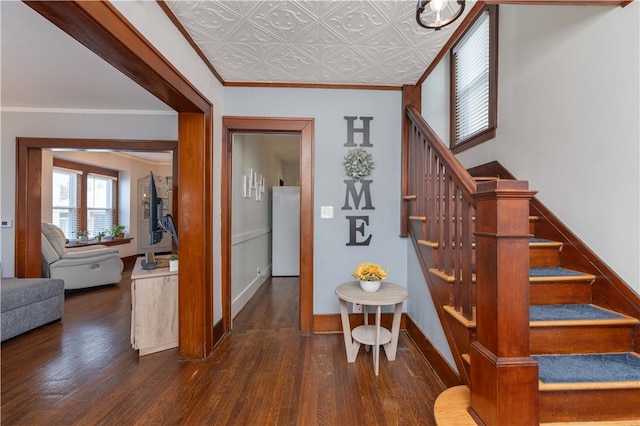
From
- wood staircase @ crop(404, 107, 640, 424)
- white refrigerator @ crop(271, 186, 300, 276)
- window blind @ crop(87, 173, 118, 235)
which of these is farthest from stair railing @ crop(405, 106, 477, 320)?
window blind @ crop(87, 173, 118, 235)

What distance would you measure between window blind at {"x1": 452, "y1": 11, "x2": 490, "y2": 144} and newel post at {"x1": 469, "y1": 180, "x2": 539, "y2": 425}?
227 centimetres

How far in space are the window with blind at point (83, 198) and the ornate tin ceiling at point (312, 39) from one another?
480 cm

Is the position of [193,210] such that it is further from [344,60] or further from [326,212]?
[344,60]

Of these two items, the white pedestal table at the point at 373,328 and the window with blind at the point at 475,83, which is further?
the window with blind at the point at 475,83

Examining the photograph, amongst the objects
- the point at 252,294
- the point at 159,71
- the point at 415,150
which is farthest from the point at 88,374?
the point at 415,150

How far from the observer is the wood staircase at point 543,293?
1159 mm

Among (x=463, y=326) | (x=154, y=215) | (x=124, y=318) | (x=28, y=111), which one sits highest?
(x=28, y=111)

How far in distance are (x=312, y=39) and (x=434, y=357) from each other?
257 centimetres

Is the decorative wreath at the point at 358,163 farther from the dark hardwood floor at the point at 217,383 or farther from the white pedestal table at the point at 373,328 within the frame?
the dark hardwood floor at the point at 217,383

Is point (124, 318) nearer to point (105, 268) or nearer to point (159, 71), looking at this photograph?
point (105, 268)

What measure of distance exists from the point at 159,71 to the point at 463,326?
2.34 metres

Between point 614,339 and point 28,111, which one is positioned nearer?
point 614,339

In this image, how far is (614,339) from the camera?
1436mm

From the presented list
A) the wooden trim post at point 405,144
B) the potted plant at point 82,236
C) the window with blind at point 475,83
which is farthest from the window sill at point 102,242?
the window with blind at point 475,83
